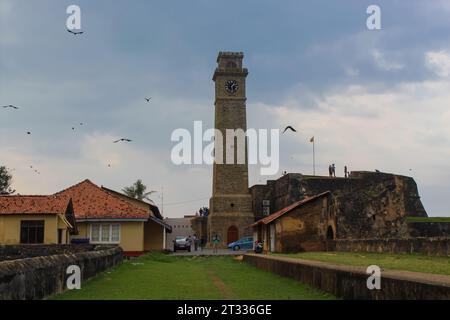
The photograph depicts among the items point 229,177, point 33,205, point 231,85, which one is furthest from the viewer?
point 231,85

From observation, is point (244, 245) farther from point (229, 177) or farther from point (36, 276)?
point (36, 276)

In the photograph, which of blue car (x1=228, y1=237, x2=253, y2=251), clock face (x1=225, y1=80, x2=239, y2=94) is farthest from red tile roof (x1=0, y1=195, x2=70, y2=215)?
clock face (x1=225, y1=80, x2=239, y2=94)

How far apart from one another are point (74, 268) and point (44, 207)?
19160 mm

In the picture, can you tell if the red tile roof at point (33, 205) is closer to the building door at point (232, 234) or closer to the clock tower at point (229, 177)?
the clock tower at point (229, 177)

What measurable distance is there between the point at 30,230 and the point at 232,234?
35.2 metres

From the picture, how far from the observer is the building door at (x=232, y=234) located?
64.7m

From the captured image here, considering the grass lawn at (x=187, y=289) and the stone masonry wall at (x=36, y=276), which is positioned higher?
the stone masonry wall at (x=36, y=276)

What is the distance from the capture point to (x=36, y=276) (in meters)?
10.4

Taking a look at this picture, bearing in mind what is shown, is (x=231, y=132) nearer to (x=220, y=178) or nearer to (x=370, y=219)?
(x=220, y=178)

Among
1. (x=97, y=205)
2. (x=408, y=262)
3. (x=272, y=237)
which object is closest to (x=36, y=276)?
(x=408, y=262)

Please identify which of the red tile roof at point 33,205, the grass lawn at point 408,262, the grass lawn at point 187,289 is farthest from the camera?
the red tile roof at point 33,205

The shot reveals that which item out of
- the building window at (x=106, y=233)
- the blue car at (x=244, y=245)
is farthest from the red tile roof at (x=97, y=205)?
the blue car at (x=244, y=245)

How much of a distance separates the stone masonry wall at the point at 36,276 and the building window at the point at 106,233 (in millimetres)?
22206

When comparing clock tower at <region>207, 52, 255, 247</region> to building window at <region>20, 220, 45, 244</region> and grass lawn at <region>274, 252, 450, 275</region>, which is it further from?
grass lawn at <region>274, 252, 450, 275</region>
